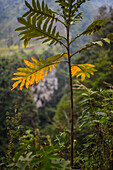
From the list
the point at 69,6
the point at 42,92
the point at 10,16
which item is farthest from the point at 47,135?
the point at 42,92

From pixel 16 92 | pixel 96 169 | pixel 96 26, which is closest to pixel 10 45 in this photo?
pixel 16 92

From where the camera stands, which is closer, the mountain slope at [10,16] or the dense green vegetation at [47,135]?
the dense green vegetation at [47,135]

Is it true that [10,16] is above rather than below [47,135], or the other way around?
above

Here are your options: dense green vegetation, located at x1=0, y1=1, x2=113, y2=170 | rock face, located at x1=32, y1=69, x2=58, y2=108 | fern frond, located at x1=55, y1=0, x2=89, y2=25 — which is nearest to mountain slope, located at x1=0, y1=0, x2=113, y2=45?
dense green vegetation, located at x1=0, y1=1, x2=113, y2=170

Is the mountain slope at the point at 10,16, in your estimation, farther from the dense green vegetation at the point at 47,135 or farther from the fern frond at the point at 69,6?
the fern frond at the point at 69,6

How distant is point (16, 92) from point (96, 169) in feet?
3.14

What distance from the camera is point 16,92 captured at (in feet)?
4.19

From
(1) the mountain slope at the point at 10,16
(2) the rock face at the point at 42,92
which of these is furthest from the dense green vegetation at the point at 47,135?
(2) the rock face at the point at 42,92

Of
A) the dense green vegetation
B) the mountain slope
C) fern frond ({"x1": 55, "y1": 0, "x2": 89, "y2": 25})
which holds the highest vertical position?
the mountain slope

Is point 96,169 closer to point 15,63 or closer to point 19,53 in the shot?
point 15,63

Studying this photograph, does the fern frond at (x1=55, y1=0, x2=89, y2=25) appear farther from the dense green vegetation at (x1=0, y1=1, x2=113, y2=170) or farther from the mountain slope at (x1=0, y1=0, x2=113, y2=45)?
the mountain slope at (x1=0, y1=0, x2=113, y2=45)

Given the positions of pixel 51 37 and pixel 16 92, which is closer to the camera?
pixel 51 37

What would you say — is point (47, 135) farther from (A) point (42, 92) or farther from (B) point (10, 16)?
(A) point (42, 92)

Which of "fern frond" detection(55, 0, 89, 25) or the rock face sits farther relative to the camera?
the rock face
